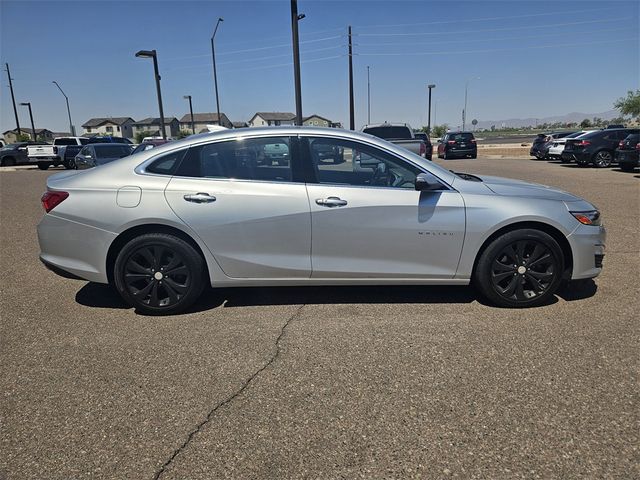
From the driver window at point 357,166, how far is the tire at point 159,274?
1319 mm

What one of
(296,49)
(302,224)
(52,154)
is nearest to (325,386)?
(302,224)

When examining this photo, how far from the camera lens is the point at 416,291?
4309 mm

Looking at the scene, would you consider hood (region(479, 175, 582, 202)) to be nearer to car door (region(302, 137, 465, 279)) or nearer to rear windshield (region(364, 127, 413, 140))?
car door (region(302, 137, 465, 279))

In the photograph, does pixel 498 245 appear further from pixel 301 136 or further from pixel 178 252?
pixel 178 252

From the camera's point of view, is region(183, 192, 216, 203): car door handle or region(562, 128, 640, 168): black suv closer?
region(183, 192, 216, 203): car door handle

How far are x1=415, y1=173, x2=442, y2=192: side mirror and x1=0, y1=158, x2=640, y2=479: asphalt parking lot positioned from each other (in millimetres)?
1060

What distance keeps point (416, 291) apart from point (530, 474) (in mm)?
2353

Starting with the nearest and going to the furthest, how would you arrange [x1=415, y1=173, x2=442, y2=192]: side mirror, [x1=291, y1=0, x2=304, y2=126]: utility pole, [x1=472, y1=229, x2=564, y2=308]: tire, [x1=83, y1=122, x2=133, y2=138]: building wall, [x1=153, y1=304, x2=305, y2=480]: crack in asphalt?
[x1=153, y1=304, x2=305, y2=480]: crack in asphalt → [x1=415, y1=173, x2=442, y2=192]: side mirror → [x1=472, y1=229, x2=564, y2=308]: tire → [x1=291, y1=0, x2=304, y2=126]: utility pole → [x1=83, y1=122, x2=133, y2=138]: building wall

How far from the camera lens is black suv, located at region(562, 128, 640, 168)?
57.0 ft

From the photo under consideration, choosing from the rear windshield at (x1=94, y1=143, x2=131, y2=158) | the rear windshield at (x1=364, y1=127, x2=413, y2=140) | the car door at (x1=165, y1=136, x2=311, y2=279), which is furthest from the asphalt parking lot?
the rear windshield at (x1=94, y1=143, x2=131, y2=158)

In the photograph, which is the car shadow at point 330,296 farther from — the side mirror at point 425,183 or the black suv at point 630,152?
the black suv at point 630,152

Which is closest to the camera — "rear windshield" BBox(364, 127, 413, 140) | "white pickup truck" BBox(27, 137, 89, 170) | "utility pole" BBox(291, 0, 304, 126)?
"utility pole" BBox(291, 0, 304, 126)

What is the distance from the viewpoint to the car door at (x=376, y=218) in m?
3.64

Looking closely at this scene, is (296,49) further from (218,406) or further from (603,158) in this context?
(603,158)
